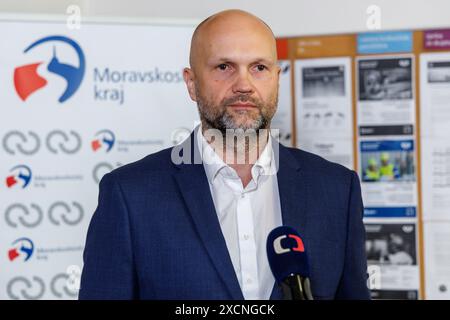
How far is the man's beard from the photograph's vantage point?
1269 millimetres

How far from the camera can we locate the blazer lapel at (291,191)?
129 cm

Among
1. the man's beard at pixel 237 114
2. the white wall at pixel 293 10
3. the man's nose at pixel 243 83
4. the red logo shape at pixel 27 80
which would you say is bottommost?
the man's beard at pixel 237 114

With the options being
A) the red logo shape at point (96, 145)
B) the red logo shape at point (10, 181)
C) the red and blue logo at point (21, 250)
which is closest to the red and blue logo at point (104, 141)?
the red logo shape at point (96, 145)

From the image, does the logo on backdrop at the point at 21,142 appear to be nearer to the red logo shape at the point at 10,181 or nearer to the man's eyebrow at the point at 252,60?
the red logo shape at the point at 10,181

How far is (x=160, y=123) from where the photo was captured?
2365 millimetres

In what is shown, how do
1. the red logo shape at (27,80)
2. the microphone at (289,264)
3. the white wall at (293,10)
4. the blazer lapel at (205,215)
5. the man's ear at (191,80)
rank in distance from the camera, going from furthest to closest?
the white wall at (293,10) < the red logo shape at (27,80) < the man's ear at (191,80) < the blazer lapel at (205,215) < the microphone at (289,264)

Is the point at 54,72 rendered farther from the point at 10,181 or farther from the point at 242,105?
the point at 242,105

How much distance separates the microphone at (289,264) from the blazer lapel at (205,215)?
0.23m

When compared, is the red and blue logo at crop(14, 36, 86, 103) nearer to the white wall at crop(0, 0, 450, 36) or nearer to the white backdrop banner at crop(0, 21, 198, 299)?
the white backdrop banner at crop(0, 21, 198, 299)

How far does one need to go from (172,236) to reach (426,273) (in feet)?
4.93

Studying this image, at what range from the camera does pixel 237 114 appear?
49.9 inches

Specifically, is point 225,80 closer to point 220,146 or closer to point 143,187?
point 220,146

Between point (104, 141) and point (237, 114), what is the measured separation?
1.17 meters

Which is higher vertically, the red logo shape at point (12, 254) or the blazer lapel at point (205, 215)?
the blazer lapel at point (205, 215)
